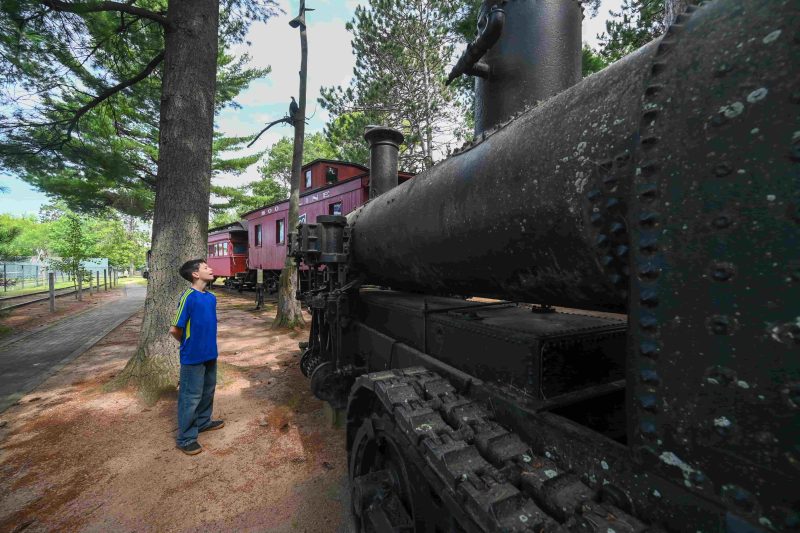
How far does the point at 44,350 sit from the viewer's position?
7.47 m

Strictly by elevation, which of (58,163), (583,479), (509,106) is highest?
(58,163)

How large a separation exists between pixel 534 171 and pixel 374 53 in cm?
1746

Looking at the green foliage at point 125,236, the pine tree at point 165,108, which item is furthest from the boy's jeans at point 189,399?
the green foliage at point 125,236

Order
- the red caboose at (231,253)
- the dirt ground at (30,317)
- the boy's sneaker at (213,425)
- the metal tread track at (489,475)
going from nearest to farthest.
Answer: the metal tread track at (489,475)
the boy's sneaker at (213,425)
the dirt ground at (30,317)
the red caboose at (231,253)

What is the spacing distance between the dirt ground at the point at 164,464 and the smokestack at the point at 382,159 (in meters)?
2.96

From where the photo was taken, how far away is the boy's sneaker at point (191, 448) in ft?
11.5

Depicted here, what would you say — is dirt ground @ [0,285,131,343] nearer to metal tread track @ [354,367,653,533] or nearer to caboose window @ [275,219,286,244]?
caboose window @ [275,219,286,244]

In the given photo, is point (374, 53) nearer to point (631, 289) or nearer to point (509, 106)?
point (509, 106)

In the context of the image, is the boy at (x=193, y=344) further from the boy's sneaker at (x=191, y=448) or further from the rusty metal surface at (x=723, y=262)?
the rusty metal surface at (x=723, y=262)

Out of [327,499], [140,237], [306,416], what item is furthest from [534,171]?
[140,237]

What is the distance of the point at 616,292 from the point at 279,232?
630 inches

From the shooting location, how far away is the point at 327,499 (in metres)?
2.86

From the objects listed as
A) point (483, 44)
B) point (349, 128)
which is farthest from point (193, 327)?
point (349, 128)

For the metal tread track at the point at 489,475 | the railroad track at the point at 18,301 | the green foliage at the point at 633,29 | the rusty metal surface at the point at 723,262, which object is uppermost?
the green foliage at the point at 633,29
